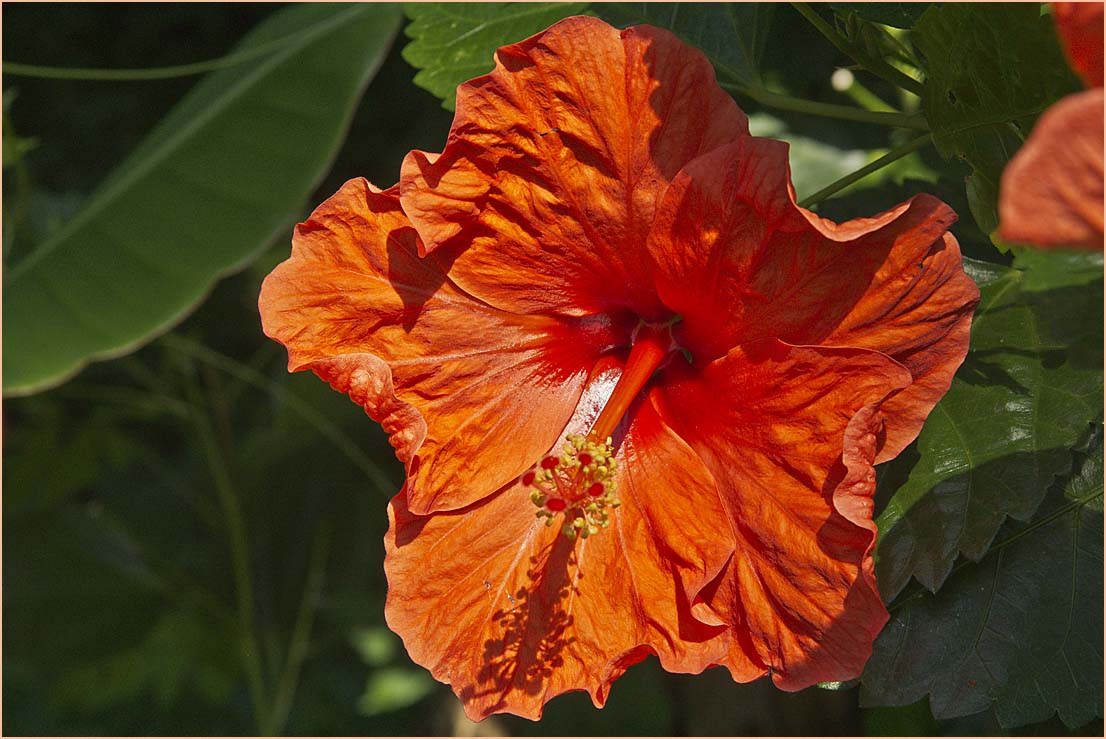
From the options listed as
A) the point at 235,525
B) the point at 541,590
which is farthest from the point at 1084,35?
the point at 235,525

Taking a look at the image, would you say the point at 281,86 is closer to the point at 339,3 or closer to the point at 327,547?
the point at 339,3

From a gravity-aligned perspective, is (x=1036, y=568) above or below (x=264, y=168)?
below

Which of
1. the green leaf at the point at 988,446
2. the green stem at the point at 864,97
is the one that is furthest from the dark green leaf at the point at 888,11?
the green stem at the point at 864,97

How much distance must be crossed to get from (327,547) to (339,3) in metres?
1.12

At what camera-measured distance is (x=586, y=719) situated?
1.80 meters

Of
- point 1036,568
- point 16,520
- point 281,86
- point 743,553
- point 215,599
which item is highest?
point 281,86

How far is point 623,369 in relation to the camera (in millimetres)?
1003

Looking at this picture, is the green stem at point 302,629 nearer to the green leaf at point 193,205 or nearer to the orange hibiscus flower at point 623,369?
the green leaf at point 193,205

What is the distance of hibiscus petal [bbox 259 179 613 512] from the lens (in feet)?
2.88

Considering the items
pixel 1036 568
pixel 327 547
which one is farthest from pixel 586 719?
pixel 1036 568

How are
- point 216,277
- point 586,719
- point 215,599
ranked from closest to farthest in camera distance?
point 216,277, point 586,719, point 215,599

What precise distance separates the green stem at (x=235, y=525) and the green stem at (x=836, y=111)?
1.27m

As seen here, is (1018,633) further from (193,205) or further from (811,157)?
(193,205)

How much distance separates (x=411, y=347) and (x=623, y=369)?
215 mm
